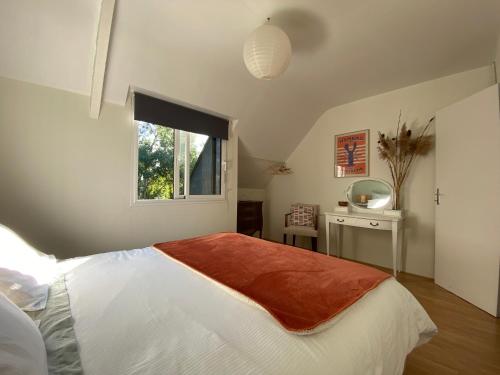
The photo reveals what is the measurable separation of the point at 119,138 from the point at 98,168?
13.8 inches

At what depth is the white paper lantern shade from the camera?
4.83ft

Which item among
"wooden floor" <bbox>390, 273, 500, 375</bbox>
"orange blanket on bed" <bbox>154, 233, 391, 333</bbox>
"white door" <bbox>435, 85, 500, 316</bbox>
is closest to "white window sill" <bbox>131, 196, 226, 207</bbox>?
"orange blanket on bed" <bbox>154, 233, 391, 333</bbox>

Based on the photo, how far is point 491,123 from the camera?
1911 millimetres

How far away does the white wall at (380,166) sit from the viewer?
2604mm

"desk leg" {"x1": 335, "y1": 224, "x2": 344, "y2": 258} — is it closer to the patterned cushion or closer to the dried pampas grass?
the patterned cushion

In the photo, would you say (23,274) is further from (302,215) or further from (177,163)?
(302,215)

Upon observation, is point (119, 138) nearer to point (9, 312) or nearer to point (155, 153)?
point (155, 153)

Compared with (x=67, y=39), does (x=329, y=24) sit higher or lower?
higher

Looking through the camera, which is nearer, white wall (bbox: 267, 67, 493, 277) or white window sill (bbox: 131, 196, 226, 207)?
white window sill (bbox: 131, 196, 226, 207)

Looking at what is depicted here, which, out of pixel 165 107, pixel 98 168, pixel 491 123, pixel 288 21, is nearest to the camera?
pixel 288 21

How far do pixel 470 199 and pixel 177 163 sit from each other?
3.03 metres

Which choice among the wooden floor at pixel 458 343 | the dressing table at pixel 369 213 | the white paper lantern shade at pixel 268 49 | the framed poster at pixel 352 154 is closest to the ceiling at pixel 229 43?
the white paper lantern shade at pixel 268 49

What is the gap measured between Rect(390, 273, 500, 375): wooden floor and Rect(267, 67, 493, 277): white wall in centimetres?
76

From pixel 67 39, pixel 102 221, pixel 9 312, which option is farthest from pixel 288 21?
pixel 102 221
